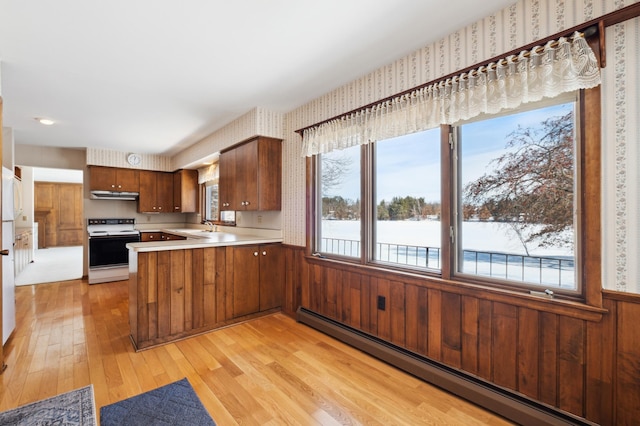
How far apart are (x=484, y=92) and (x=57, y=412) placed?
333cm

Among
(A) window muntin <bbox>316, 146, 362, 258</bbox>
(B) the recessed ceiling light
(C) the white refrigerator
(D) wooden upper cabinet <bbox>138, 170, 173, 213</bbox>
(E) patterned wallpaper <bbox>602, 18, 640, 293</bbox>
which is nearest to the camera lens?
(E) patterned wallpaper <bbox>602, 18, 640, 293</bbox>

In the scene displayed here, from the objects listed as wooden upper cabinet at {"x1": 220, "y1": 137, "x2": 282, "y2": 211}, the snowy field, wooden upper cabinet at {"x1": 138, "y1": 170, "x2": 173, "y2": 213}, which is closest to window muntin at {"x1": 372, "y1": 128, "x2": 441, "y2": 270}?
the snowy field

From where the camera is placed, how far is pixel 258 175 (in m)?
3.41

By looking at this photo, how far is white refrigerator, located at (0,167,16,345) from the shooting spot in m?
2.44

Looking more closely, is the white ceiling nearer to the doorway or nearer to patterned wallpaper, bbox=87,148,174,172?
patterned wallpaper, bbox=87,148,174,172

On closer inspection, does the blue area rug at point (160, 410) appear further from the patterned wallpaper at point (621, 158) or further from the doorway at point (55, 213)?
the doorway at point (55, 213)

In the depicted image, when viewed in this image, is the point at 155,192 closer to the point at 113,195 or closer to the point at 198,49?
the point at 113,195

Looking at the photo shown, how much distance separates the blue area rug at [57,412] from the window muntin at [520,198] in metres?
2.59

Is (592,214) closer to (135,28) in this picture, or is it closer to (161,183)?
(135,28)

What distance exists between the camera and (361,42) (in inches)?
81.5

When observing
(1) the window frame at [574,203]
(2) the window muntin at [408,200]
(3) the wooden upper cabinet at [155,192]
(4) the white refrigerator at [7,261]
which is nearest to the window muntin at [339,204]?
(2) the window muntin at [408,200]

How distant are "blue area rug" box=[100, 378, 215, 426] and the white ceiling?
8.09ft

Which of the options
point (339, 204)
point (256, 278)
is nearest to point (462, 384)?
point (339, 204)

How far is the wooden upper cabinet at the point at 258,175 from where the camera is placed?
3.42 meters
